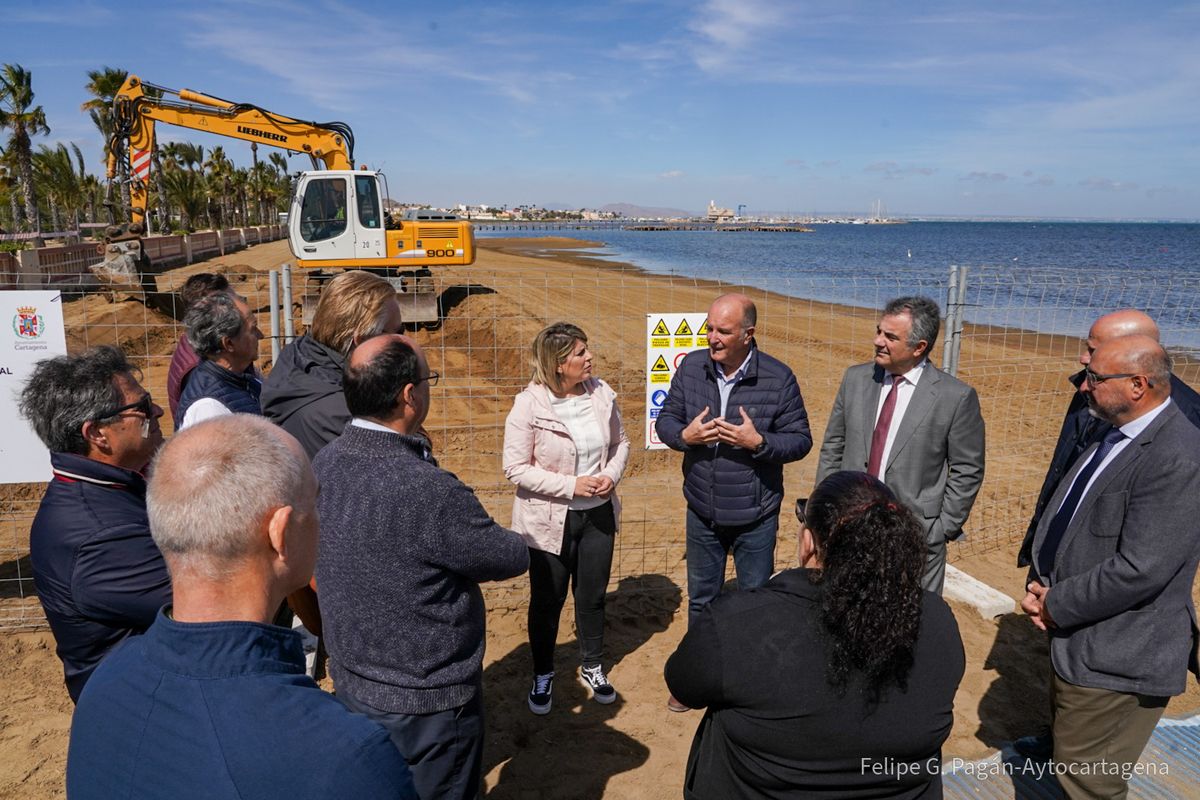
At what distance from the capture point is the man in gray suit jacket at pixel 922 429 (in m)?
3.43

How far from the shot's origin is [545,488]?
351cm

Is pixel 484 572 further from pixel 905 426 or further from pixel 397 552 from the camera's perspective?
pixel 905 426

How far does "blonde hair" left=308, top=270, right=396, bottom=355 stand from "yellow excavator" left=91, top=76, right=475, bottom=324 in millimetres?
10201

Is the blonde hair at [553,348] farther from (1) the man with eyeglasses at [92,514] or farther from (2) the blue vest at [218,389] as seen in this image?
(1) the man with eyeglasses at [92,514]

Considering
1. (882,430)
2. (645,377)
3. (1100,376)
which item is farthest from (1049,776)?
(645,377)

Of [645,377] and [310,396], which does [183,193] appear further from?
[310,396]

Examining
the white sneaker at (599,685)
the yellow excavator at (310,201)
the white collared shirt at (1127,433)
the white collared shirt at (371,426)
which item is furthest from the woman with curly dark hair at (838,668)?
the yellow excavator at (310,201)

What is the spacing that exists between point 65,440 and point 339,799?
1.68 m

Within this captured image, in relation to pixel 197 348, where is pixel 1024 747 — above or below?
below

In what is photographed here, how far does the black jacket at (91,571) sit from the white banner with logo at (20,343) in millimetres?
2689

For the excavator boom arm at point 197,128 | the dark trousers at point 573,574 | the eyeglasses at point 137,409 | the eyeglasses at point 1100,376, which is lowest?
the dark trousers at point 573,574

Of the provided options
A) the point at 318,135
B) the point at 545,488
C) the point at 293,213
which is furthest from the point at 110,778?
the point at 318,135

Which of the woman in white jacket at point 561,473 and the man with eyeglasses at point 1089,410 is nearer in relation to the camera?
the man with eyeglasses at point 1089,410

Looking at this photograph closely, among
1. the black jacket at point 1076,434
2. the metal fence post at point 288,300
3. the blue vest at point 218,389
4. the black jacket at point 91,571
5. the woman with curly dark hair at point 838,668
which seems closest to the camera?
the woman with curly dark hair at point 838,668
